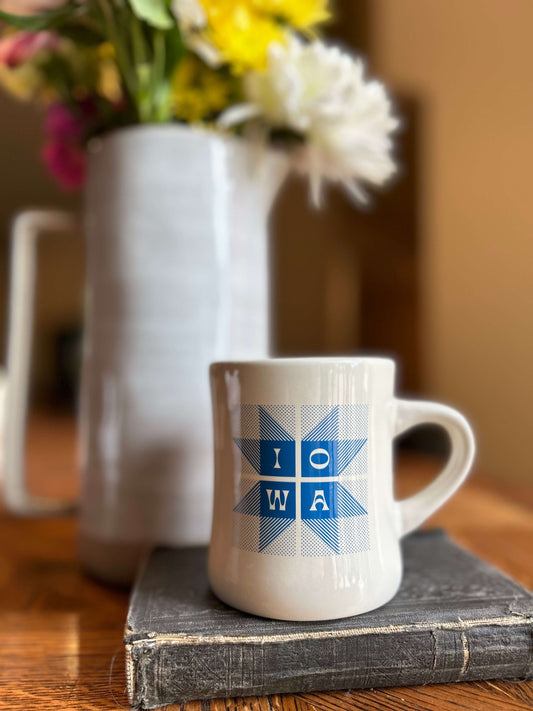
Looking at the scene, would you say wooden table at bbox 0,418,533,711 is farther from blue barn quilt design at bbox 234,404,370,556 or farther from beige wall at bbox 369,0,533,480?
beige wall at bbox 369,0,533,480

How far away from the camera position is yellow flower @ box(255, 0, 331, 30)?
17.4 inches

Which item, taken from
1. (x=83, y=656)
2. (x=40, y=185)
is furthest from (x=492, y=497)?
(x=40, y=185)

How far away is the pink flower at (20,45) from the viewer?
48 cm

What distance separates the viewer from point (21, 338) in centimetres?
49

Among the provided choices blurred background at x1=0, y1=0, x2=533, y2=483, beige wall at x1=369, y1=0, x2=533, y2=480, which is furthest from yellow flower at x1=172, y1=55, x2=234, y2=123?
beige wall at x1=369, y1=0, x2=533, y2=480

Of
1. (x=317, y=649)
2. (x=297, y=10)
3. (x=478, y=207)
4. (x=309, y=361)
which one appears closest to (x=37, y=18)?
(x=297, y=10)

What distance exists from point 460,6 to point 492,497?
143cm

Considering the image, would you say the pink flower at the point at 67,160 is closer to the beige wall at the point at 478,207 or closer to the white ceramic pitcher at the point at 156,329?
the white ceramic pitcher at the point at 156,329

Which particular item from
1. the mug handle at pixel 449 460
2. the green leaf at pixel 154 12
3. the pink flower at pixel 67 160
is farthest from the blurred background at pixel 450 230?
the mug handle at pixel 449 460

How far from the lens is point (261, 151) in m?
0.45

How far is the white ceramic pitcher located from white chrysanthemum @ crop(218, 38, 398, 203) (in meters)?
0.04

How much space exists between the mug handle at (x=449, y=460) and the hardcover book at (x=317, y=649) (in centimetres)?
5

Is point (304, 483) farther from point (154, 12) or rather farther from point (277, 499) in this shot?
point (154, 12)

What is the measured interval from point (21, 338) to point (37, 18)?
24 cm
